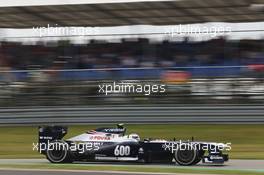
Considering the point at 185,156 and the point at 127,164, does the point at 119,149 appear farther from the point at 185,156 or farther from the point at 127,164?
the point at 185,156

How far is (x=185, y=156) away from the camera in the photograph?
10.8 meters

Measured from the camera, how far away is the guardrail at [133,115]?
16.5 meters

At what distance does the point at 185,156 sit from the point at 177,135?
4.93 m

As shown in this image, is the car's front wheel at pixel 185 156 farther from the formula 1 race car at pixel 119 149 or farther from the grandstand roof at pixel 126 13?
the grandstand roof at pixel 126 13

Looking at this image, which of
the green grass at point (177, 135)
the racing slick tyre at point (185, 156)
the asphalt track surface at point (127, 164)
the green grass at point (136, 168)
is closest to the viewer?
the asphalt track surface at point (127, 164)

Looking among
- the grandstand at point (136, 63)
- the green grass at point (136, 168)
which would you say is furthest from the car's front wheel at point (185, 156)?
the grandstand at point (136, 63)

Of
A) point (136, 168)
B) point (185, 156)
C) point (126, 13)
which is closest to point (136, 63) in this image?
point (126, 13)

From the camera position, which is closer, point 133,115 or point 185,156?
point 185,156

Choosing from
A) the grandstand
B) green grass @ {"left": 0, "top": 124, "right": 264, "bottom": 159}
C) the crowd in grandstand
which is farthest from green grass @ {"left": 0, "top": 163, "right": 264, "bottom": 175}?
the crowd in grandstand

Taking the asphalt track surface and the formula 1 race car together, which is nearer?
the asphalt track surface

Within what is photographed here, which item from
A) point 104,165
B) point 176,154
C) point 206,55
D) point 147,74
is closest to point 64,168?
point 104,165

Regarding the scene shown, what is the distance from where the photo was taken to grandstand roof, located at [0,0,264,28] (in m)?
17.8
